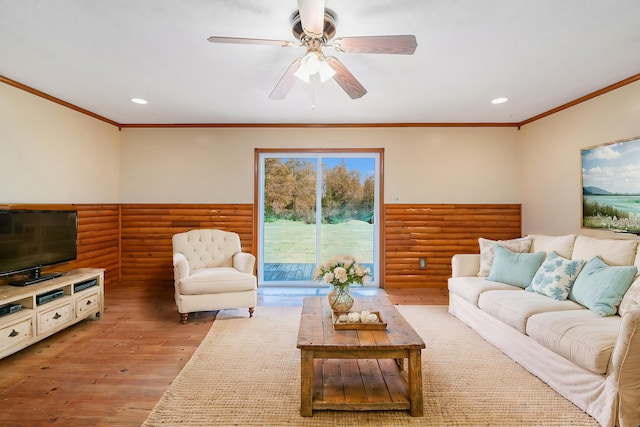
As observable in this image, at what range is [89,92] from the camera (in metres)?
3.52

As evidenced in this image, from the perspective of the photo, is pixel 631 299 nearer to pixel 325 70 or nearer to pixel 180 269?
pixel 325 70

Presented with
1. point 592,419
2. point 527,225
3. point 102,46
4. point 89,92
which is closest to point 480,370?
point 592,419

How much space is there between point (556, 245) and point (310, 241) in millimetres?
3206

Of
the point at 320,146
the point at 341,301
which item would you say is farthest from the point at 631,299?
the point at 320,146

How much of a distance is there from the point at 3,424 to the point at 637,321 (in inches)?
145

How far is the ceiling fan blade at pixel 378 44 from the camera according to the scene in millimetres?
1895

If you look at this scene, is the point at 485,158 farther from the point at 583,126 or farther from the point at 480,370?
the point at 480,370

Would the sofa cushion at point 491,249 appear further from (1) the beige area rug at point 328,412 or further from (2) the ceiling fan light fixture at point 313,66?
(2) the ceiling fan light fixture at point 313,66

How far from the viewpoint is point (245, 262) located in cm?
389

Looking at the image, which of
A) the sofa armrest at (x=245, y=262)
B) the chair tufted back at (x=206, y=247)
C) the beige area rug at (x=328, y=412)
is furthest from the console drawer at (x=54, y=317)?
the sofa armrest at (x=245, y=262)

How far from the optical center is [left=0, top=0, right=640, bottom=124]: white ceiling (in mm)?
2045

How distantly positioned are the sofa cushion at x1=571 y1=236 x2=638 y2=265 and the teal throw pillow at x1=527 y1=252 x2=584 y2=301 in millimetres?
124

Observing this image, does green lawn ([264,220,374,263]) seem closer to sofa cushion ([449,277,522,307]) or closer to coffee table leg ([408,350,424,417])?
sofa cushion ([449,277,522,307])

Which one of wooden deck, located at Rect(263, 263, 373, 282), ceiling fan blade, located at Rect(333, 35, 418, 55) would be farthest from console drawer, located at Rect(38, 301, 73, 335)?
ceiling fan blade, located at Rect(333, 35, 418, 55)
